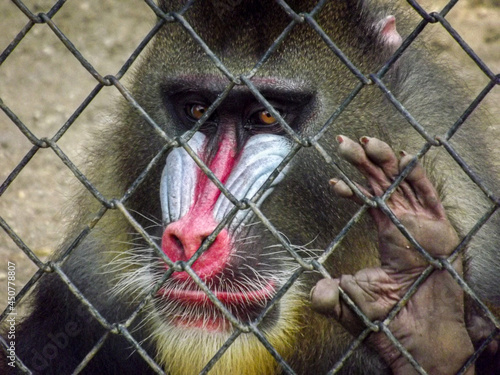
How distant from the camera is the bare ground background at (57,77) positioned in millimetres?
5617

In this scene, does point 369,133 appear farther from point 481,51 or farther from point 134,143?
point 481,51

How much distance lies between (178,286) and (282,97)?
0.86 meters

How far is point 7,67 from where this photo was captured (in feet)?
21.6

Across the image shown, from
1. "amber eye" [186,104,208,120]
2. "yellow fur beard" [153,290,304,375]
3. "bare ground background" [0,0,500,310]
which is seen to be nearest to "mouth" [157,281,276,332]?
"yellow fur beard" [153,290,304,375]

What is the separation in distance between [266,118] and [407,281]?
3.38 ft

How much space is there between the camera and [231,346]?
2881 mm

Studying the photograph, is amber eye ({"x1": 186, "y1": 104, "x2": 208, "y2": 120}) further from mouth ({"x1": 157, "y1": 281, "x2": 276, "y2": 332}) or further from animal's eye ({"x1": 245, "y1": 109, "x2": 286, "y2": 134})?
mouth ({"x1": 157, "y1": 281, "x2": 276, "y2": 332})

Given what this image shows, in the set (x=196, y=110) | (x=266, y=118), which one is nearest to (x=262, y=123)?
(x=266, y=118)

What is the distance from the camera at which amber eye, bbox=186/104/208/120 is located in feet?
10.6

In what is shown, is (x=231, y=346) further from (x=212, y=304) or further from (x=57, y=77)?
(x=57, y=77)

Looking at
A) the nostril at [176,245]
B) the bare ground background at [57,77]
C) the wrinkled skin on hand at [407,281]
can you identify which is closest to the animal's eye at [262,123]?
the nostril at [176,245]

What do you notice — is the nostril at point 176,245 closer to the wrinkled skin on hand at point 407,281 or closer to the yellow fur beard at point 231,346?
the yellow fur beard at point 231,346

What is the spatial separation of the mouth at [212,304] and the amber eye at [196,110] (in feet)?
2.61

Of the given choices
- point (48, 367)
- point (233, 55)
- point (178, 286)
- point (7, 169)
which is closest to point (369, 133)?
point (233, 55)
